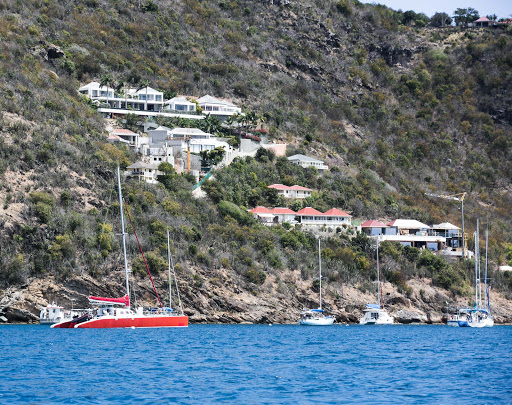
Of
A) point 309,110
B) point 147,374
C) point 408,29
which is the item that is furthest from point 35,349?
point 408,29

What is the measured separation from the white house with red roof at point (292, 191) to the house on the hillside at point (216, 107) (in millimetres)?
20132

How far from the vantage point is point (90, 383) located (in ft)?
121

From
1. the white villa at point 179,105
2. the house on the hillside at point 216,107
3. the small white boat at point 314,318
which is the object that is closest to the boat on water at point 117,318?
the small white boat at point 314,318

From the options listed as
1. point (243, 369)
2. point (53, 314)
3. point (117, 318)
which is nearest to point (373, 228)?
point (53, 314)

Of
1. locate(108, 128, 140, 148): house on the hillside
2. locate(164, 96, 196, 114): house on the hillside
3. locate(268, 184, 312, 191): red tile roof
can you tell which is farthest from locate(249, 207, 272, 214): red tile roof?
locate(164, 96, 196, 114): house on the hillside

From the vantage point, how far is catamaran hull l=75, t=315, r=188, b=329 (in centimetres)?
6950

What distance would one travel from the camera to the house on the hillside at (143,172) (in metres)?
104

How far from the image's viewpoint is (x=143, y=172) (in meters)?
105

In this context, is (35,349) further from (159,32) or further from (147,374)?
(159,32)

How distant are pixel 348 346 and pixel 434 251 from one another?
57.4 m

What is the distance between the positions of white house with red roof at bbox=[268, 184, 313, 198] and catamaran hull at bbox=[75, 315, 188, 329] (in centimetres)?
4482

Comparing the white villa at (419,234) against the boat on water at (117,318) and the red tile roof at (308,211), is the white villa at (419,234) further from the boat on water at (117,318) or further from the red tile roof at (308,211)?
the boat on water at (117,318)

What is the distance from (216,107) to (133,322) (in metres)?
66.5

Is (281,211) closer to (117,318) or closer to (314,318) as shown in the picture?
(314,318)
